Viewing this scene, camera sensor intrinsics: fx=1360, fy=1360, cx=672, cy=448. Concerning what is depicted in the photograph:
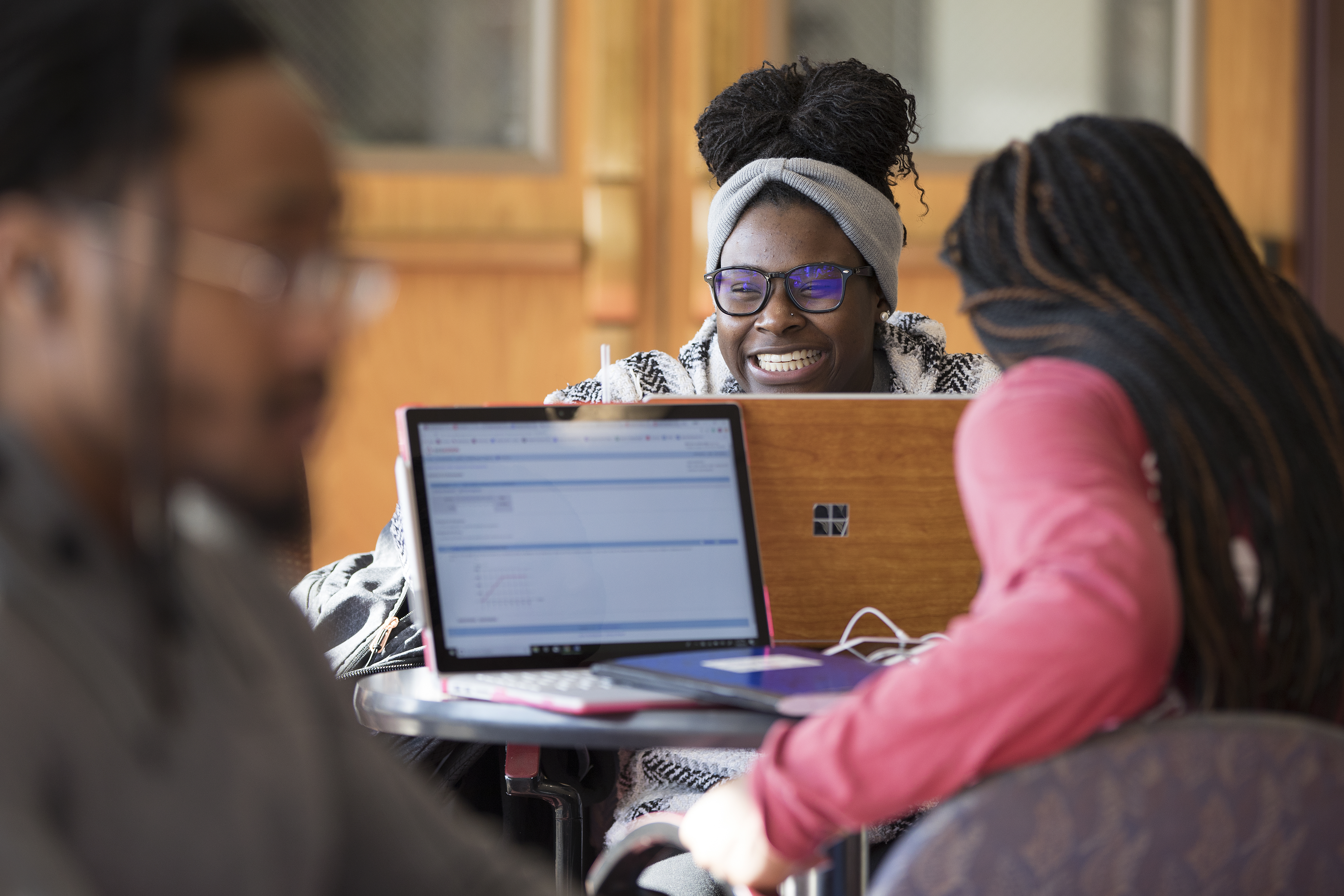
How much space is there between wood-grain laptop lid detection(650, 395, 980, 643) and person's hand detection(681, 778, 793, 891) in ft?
1.61

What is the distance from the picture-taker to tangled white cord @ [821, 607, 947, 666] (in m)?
1.47

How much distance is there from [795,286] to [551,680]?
3.31 ft

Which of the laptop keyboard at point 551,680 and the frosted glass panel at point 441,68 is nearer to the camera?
the laptop keyboard at point 551,680

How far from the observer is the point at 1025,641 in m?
0.91

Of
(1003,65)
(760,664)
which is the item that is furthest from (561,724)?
(1003,65)

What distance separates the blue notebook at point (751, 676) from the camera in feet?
3.90

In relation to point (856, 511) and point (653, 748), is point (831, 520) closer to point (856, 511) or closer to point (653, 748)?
point (856, 511)

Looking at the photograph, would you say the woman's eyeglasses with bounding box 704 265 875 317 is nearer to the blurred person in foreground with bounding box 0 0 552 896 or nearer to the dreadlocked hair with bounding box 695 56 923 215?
the dreadlocked hair with bounding box 695 56 923 215

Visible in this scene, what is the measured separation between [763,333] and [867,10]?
161cm

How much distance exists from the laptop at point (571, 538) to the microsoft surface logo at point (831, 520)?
124 millimetres

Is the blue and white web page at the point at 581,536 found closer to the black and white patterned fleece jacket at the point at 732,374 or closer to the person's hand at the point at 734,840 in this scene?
the person's hand at the point at 734,840

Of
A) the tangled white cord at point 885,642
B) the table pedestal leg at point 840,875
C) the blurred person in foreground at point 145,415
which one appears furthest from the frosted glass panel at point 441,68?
the blurred person in foreground at point 145,415

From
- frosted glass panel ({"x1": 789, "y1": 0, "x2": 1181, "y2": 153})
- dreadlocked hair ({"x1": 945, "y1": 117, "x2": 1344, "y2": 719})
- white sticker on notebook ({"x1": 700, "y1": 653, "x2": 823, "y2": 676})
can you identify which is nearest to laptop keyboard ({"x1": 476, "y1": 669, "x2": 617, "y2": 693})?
white sticker on notebook ({"x1": 700, "y1": 653, "x2": 823, "y2": 676})

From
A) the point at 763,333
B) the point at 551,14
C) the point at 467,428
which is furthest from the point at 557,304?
the point at 467,428
